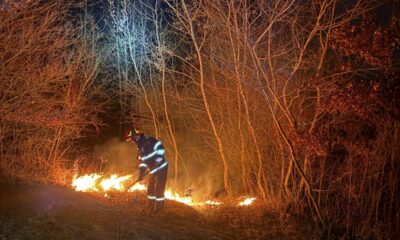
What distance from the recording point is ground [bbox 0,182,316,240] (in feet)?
24.9

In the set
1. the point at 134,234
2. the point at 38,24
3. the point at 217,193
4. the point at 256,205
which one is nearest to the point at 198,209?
the point at 256,205

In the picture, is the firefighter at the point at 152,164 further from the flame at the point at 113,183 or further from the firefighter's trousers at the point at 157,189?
the flame at the point at 113,183

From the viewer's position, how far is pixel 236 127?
1484 centimetres

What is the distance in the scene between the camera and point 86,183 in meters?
12.3

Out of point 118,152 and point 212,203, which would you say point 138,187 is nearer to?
point 212,203

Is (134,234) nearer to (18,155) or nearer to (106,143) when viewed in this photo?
(18,155)

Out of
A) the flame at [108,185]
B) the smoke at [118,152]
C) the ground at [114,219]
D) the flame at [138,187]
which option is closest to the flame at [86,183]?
the flame at [108,185]

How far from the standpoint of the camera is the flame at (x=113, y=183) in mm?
12657

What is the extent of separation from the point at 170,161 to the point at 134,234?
10.1m

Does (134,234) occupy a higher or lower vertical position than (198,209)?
lower

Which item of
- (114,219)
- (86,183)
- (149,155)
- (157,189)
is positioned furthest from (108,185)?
(114,219)

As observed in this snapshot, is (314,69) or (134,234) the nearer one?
(134,234)

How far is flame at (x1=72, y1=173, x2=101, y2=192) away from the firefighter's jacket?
212 centimetres

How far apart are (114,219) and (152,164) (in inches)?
70.4
